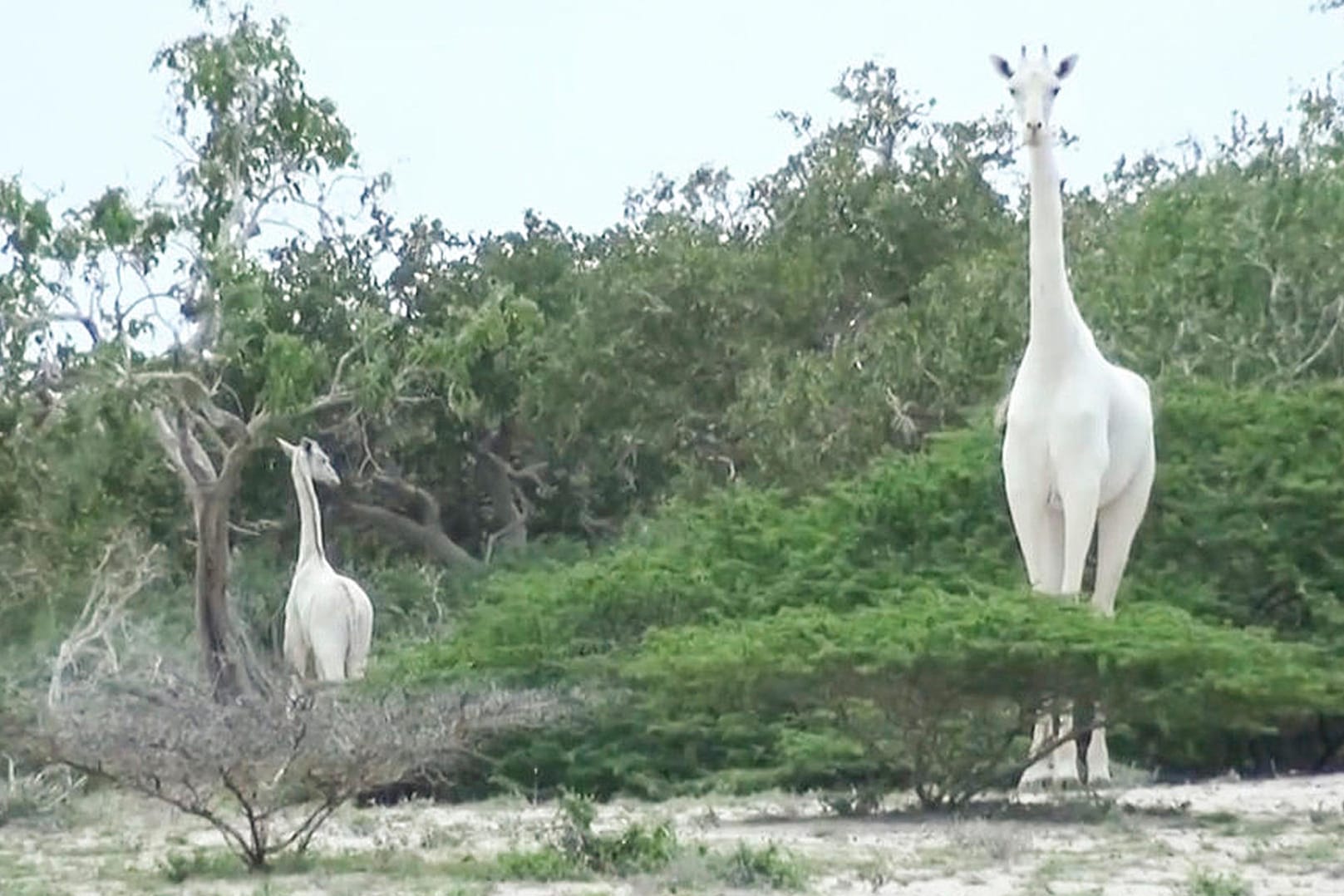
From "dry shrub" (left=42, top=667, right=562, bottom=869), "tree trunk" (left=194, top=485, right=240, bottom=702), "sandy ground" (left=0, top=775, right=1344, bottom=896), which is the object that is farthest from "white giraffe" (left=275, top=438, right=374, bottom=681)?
"dry shrub" (left=42, top=667, right=562, bottom=869)

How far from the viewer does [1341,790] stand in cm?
1348

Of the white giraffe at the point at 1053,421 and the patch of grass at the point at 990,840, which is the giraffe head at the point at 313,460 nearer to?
the white giraffe at the point at 1053,421

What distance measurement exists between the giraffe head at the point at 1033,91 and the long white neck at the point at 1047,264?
77mm

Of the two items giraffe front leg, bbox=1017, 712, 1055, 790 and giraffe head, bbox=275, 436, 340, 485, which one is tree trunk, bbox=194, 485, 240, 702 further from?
giraffe front leg, bbox=1017, 712, 1055, 790

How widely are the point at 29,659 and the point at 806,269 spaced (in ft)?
34.4

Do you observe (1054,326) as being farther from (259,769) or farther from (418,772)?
(259,769)

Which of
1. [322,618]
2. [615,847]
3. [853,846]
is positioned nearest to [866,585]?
[853,846]

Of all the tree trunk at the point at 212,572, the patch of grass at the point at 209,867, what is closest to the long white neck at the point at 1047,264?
the patch of grass at the point at 209,867

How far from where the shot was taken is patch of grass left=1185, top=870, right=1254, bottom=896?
8.46m

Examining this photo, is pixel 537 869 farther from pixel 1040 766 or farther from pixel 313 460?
pixel 313 460

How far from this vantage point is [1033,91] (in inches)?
526

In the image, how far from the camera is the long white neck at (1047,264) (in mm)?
13438

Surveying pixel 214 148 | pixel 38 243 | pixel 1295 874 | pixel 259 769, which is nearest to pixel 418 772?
pixel 259 769

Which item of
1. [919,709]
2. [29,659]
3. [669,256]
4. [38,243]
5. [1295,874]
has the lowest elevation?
[1295,874]
